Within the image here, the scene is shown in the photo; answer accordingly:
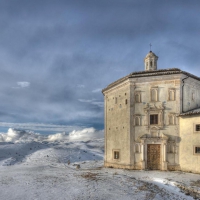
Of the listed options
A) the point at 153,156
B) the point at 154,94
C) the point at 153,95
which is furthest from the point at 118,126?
the point at 154,94

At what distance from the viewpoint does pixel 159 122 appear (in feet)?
75.6

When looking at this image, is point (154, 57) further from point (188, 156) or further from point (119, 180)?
point (119, 180)

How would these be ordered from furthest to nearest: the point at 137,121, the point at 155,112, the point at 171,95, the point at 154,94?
1. the point at 137,121
2. the point at 154,94
3. the point at 155,112
4. the point at 171,95

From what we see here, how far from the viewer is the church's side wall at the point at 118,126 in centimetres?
2414

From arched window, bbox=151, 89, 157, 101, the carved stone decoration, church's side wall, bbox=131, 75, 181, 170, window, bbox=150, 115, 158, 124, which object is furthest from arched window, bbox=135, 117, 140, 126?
arched window, bbox=151, 89, 157, 101

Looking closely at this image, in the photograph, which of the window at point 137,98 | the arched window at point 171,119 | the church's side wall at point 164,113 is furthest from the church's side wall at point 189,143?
the window at point 137,98

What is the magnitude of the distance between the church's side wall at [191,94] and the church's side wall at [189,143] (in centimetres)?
196

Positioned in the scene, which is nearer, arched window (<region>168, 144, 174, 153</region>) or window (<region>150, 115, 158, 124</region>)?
arched window (<region>168, 144, 174, 153</region>)

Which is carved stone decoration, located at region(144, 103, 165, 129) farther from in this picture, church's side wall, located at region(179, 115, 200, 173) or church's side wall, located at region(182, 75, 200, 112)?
church's side wall, located at region(182, 75, 200, 112)

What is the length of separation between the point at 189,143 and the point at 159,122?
12.3ft

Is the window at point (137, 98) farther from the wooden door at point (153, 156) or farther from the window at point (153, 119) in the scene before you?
the wooden door at point (153, 156)

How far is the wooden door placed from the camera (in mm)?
22809

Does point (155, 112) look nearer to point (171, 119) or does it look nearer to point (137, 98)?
point (171, 119)

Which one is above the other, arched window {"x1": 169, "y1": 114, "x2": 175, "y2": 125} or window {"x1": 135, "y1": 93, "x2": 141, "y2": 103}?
window {"x1": 135, "y1": 93, "x2": 141, "y2": 103}
